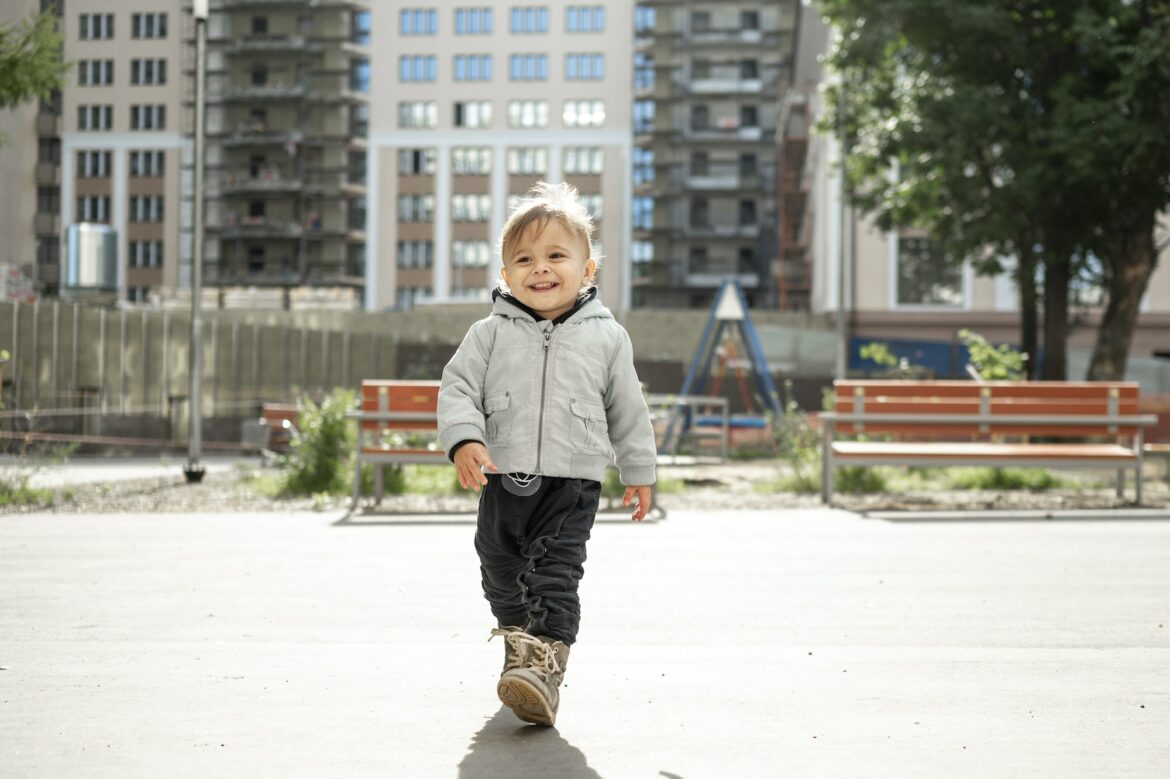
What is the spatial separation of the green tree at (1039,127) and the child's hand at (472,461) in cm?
1604

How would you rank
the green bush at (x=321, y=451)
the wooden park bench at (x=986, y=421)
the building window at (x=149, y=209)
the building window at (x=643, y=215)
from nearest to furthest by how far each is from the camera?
the wooden park bench at (x=986, y=421) → the green bush at (x=321, y=451) → the building window at (x=149, y=209) → the building window at (x=643, y=215)

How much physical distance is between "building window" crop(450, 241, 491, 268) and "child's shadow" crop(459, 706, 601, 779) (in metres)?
84.6

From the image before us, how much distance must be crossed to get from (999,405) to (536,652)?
30.2 feet

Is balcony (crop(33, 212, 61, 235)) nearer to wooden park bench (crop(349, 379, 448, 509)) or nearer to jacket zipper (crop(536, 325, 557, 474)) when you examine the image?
wooden park bench (crop(349, 379, 448, 509))

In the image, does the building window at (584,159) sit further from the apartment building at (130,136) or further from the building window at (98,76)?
the building window at (98,76)

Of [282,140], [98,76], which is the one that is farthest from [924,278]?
[98,76]

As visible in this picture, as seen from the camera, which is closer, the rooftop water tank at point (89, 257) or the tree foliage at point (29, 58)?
the tree foliage at point (29, 58)

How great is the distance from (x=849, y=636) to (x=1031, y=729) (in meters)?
1.72

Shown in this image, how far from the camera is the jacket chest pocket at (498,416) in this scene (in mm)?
4461

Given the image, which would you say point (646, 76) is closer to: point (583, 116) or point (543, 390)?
point (583, 116)

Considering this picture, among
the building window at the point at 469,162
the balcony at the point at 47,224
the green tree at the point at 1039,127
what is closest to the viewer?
the green tree at the point at 1039,127

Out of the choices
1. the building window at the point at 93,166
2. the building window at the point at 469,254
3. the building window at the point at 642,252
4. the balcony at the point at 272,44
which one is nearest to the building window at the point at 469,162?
the building window at the point at 469,254

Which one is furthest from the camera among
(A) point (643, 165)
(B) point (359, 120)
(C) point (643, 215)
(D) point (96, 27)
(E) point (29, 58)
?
(B) point (359, 120)

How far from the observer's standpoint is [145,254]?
94875 millimetres
